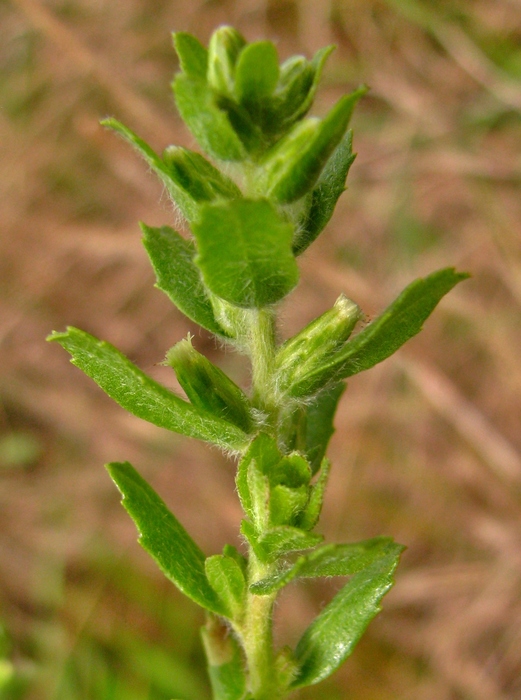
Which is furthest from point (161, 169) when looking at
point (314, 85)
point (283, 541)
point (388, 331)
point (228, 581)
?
point (228, 581)

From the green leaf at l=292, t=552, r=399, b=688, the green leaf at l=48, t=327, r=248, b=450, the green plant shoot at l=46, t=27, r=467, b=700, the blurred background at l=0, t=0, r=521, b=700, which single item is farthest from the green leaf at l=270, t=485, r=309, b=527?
the blurred background at l=0, t=0, r=521, b=700

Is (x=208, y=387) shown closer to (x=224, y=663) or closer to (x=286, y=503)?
(x=286, y=503)


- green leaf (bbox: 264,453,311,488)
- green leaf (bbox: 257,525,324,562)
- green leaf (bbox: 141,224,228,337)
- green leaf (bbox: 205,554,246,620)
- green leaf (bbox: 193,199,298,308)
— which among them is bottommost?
green leaf (bbox: 205,554,246,620)

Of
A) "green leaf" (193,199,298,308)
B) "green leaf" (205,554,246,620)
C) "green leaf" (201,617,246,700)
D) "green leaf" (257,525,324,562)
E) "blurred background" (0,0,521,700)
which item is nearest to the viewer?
"green leaf" (193,199,298,308)

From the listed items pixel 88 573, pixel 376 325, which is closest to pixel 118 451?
pixel 88 573

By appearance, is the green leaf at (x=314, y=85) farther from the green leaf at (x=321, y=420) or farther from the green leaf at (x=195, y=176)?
the green leaf at (x=321, y=420)

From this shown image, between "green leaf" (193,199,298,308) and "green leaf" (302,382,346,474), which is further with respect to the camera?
"green leaf" (302,382,346,474)

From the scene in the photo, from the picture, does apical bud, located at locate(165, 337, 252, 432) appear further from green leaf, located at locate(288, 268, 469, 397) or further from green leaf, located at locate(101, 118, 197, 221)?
green leaf, located at locate(101, 118, 197, 221)
